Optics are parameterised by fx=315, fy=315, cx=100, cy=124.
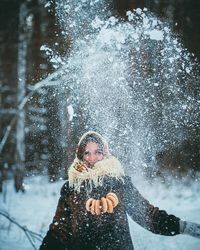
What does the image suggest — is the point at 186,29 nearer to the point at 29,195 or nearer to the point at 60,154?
the point at 60,154

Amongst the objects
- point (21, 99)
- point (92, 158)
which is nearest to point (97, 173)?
point (92, 158)

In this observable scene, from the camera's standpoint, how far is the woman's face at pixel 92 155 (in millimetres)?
1928

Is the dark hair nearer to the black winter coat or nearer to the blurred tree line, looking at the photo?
the black winter coat

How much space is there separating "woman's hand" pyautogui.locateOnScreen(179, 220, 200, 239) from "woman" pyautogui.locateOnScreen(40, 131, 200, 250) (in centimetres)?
15

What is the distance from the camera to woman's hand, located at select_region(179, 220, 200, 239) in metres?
1.71

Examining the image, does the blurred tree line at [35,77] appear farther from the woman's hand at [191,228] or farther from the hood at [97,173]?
the woman's hand at [191,228]

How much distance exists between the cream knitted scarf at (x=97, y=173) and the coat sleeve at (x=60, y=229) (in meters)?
0.08

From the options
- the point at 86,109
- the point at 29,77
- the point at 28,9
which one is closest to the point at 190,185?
the point at 86,109

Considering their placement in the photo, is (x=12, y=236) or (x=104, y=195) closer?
(x=104, y=195)

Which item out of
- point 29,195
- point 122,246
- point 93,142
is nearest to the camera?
point 122,246

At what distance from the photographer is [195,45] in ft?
8.55

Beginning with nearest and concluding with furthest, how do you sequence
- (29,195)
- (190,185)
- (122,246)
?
(122,246), (190,185), (29,195)

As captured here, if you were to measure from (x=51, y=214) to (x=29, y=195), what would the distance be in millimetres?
432

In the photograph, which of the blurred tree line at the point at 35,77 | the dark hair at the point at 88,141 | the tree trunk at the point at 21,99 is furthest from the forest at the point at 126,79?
the dark hair at the point at 88,141
